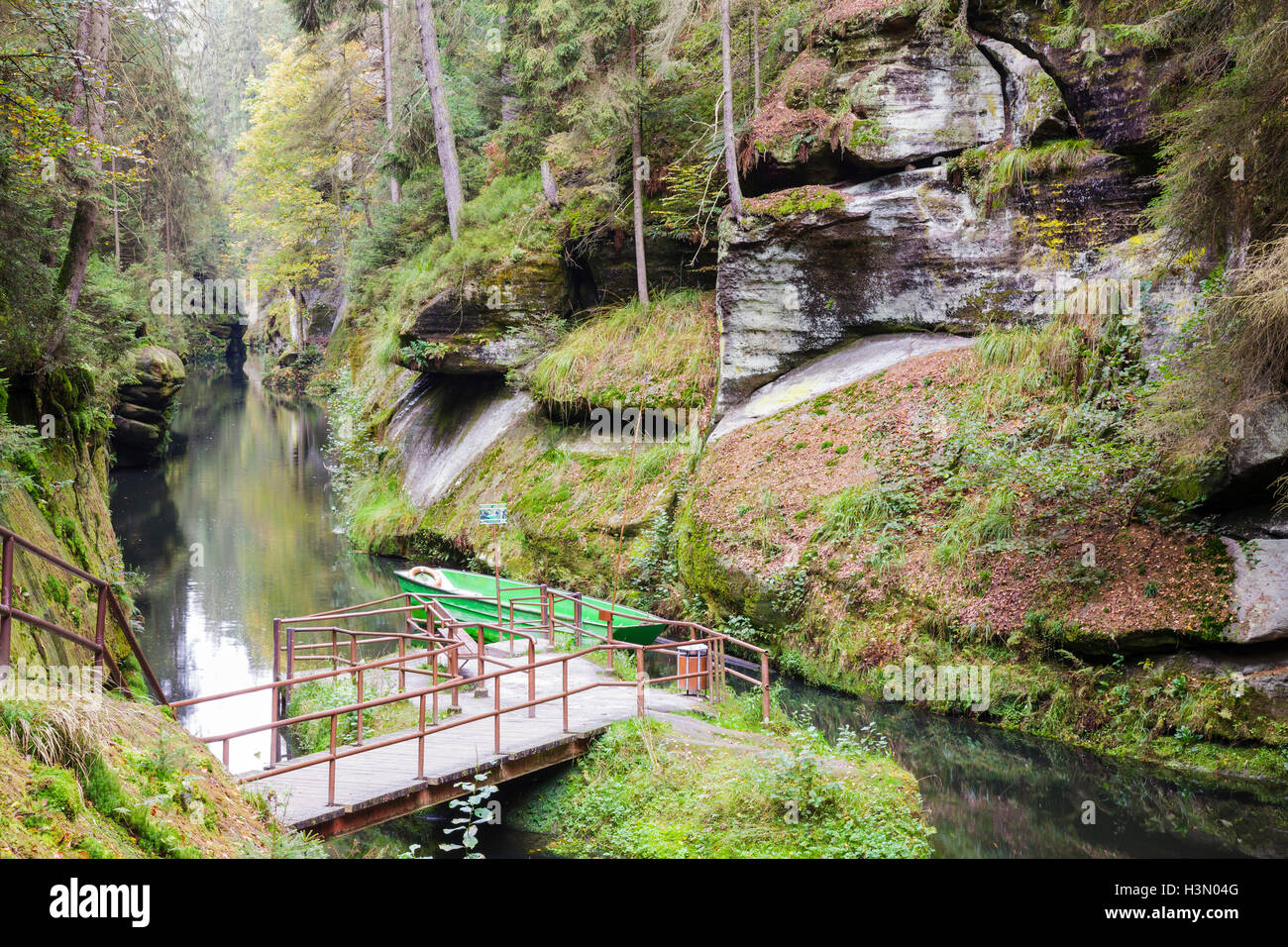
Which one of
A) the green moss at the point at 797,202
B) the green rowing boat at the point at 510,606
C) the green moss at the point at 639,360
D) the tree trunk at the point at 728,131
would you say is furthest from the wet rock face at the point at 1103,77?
the green rowing boat at the point at 510,606

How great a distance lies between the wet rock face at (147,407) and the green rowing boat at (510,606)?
61.7 feet

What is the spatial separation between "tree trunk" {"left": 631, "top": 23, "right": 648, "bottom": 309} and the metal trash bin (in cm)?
1154

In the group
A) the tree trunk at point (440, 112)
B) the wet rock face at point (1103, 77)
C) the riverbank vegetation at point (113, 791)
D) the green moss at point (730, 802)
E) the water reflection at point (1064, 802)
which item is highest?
the tree trunk at point (440, 112)

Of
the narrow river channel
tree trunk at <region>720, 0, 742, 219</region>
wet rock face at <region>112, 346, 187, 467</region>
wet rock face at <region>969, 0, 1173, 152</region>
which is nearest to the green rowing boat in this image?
the narrow river channel

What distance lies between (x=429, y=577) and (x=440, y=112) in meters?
14.6

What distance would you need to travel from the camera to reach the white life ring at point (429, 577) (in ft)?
55.4

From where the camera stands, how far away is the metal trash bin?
11930 millimetres

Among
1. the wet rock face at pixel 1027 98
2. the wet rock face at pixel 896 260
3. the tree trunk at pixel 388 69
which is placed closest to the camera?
the wet rock face at pixel 896 260

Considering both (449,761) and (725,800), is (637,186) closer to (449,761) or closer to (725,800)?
(449,761)

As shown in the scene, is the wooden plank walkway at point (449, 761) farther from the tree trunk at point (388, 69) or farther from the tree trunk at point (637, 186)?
the tree trunk at point (388, 69)

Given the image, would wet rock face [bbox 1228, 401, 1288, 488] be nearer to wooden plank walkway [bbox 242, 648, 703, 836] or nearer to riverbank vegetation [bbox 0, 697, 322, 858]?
wooden plank walkway [bbox 242, 648, 703, 836]

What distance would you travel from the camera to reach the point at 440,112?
2523 cm

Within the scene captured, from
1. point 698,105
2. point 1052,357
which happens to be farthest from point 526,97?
point 1052,357
